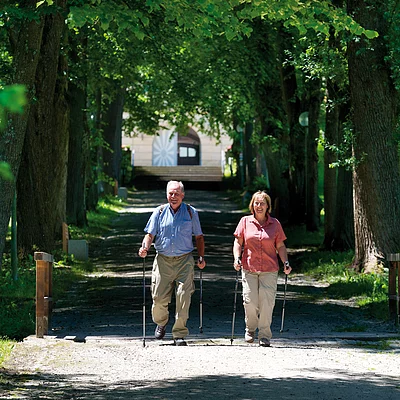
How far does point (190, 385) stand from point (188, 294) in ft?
8.95

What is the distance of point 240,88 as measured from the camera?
1267 inches

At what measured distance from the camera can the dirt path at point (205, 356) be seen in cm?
867

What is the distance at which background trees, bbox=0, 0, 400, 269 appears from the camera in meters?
14.0

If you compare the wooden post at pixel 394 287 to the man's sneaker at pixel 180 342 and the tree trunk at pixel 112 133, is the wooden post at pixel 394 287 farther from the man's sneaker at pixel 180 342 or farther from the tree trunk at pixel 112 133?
the tree trunk at pixel 112 133

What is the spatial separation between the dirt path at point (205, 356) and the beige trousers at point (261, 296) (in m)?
0.26

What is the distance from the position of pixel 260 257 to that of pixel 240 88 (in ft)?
69.7

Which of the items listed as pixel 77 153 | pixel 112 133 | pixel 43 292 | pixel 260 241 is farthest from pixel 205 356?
pixel 112 133

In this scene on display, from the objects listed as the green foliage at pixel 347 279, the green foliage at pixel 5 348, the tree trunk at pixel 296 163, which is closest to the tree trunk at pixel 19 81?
the green foliage at pixel 5 348

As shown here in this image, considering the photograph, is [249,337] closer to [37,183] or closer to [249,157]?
[37,183]

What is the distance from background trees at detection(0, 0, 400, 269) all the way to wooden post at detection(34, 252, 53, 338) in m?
2.03

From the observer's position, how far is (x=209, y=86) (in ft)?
115

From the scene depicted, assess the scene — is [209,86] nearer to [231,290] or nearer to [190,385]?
[231,290]

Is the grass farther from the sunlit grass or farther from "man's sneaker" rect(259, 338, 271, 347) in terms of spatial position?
"man's sneaker" rect(259, 338, 271, 347)

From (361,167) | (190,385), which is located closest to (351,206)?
(361,167)
